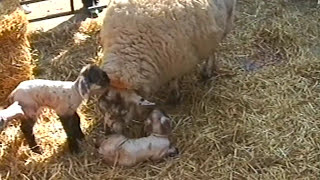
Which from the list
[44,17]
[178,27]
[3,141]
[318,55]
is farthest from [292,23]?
[3,141]

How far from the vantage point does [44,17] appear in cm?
662

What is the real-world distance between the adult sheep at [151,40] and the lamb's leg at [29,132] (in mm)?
684

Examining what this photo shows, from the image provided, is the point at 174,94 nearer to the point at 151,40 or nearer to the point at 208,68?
the point at 208,68

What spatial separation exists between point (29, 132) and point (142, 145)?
0.86 metres

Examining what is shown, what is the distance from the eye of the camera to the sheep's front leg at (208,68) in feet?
18.6

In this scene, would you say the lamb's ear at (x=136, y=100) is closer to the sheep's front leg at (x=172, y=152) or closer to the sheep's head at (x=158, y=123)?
the sheep's head at (x=158, y=123)

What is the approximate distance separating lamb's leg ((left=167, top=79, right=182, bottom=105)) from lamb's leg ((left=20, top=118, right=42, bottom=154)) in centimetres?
118

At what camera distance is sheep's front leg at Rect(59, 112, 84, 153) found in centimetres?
473

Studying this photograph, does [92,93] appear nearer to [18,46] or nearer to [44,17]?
[18,46]

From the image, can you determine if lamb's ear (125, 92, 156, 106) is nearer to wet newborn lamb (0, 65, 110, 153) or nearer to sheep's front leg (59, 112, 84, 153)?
wet newborn lamb (0, 65, 110, 153)

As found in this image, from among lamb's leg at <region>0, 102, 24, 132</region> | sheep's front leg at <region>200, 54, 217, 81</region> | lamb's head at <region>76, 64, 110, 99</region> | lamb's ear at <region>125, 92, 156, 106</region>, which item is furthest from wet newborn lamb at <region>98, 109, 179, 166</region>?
sheep's front leg at <region>200, 54, 217, 81</region>

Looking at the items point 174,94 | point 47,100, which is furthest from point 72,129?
point 174,94

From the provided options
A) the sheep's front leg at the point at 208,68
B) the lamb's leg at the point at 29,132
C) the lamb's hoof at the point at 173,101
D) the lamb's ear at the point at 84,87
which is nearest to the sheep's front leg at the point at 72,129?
the lamb's leg at the point at 29,132

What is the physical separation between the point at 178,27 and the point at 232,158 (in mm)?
1058
